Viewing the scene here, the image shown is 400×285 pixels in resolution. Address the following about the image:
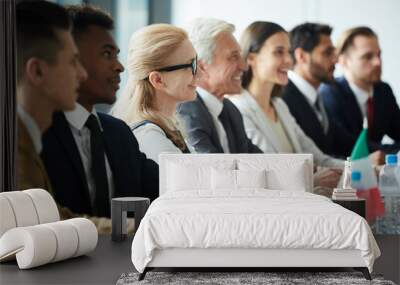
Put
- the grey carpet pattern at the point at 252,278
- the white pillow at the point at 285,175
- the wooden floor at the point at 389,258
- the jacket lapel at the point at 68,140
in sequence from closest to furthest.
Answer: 1. the grey carpet pattern at the point at 252,278
2. the wooden floor at the point at 389,258
3. the white pillow at the point at 285,175
4. the jacket lapel at the point at 68,140

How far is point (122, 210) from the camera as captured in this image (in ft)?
21.8

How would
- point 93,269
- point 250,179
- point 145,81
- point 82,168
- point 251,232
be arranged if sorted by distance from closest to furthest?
1. point 251,232
2. point 93,269
3. point 250,179
4. point 82,168
5. point 145,81

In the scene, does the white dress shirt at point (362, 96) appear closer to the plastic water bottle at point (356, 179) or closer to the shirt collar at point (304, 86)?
the shirt collar at point (304, 86)

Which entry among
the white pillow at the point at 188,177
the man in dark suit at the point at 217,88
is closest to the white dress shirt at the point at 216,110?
the man in dark suit at the point at 217,88

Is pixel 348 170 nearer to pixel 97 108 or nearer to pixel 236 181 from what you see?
pixel 236 181

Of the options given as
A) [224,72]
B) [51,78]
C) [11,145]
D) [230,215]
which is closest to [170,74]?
[224,72]

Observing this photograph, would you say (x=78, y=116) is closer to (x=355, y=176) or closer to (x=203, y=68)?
(x=203, y=68)

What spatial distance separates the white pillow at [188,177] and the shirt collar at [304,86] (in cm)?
118

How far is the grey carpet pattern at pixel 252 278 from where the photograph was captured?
195 inches

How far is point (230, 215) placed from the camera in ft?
16.5

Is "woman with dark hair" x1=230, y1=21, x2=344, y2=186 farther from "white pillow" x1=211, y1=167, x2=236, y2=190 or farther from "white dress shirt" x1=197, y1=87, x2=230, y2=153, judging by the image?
"white pillow" x1=211, y1=167, x2=236, y2=190

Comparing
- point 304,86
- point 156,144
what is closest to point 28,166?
point 156,144

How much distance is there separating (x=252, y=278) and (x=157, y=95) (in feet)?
8.71

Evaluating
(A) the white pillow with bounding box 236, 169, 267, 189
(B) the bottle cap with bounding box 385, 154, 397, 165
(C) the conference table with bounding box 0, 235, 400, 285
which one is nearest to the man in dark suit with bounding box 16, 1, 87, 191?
(C) the conference table with bounding box 0, 235, 400, 285
